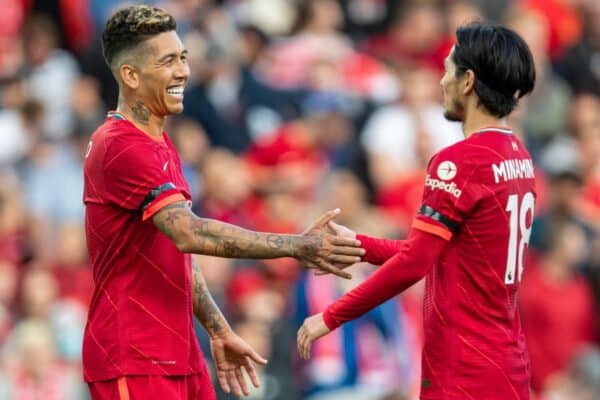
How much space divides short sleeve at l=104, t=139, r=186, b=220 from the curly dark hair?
0.45 metres

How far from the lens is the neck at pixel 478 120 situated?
723 cm

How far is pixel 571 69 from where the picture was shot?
1579 centimetres

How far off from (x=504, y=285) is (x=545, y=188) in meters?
6.84

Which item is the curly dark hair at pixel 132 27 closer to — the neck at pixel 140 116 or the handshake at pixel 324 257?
the neck at pixel 140 116

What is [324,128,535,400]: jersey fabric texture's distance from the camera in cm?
707

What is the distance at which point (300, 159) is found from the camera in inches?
555

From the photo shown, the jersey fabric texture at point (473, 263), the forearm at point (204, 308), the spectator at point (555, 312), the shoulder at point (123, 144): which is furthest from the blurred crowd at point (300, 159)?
the shoulder at point (123, 144)

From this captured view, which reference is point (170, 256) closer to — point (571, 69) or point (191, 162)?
point (191, 162)

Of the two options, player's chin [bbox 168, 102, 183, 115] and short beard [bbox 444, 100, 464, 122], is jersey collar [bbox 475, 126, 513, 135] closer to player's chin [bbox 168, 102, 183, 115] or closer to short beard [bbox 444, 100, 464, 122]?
short beard [bbox 444, 100, 464, 122]

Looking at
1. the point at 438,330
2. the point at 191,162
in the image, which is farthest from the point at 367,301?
the point at 191,162

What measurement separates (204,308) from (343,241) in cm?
86

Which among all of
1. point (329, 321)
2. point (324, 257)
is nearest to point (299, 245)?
point (324, 257)

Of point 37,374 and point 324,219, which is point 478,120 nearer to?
point 324,219

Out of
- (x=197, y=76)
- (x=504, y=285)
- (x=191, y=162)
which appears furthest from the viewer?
(x=197, y=76)
